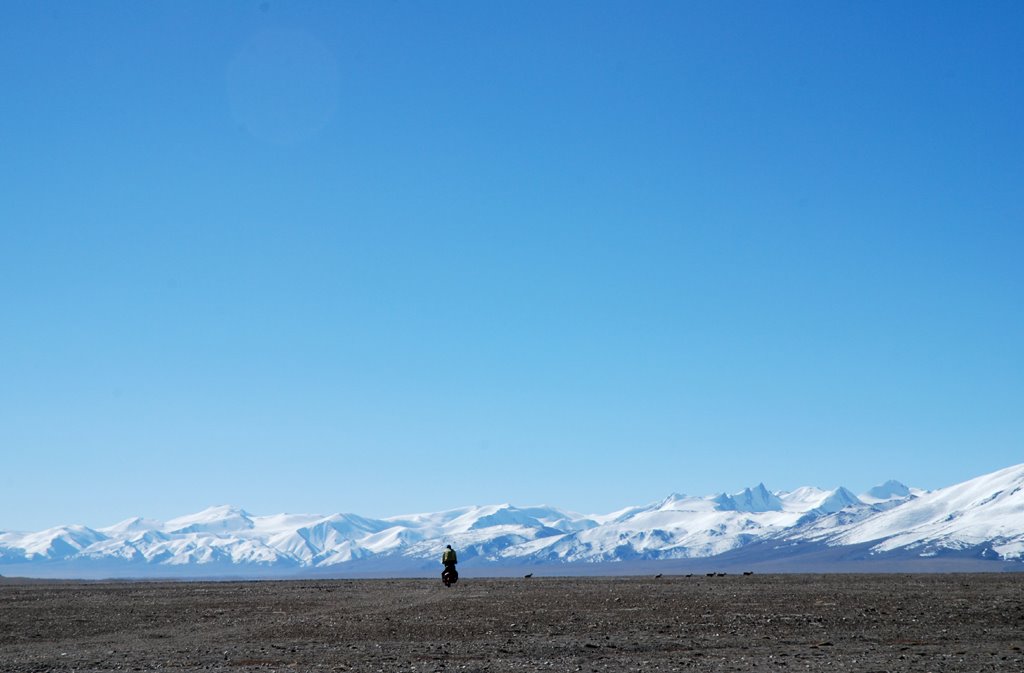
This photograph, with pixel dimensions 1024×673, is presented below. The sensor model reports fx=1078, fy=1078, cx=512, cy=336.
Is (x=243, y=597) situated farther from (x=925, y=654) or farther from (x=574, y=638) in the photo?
(x=925, y=654)

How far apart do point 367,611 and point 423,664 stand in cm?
1323

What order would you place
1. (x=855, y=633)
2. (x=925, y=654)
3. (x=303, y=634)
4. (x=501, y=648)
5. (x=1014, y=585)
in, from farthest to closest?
(x=1014, y=585), (x=303, y=634), (x=855, y=633), (x=501, y=648), (x=925, y=654)

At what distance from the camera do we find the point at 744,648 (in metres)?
23.3

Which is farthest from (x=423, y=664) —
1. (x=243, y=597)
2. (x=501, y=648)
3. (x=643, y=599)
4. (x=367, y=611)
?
(x=243, y=597)

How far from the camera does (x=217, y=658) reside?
2345 centimetres

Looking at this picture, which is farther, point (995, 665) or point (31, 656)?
point (31, 656)

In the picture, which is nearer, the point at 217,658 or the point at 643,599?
the point at 217,658

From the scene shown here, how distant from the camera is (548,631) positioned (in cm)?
2684

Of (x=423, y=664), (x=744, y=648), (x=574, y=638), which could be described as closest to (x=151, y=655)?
(x=423, y=664)

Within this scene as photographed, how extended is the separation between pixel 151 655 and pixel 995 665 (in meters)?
17.8

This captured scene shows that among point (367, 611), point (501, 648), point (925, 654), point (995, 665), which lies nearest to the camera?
point (995, 665)

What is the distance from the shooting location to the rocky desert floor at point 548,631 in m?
21.9

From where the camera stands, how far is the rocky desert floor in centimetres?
Answer: 2189

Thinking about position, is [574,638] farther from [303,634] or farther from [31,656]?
[31,656]
